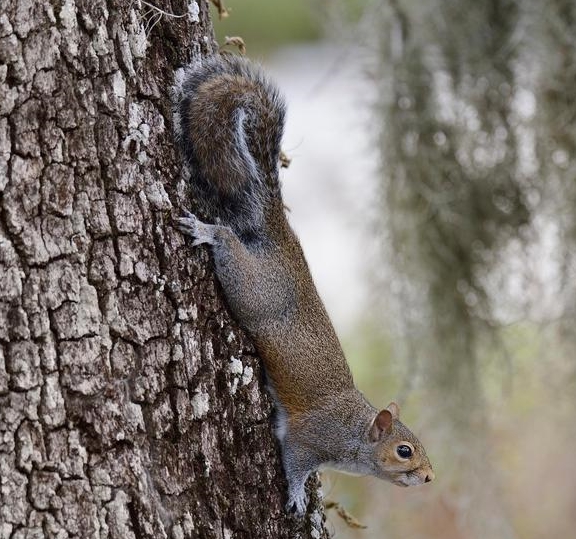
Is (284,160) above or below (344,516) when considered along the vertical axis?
above

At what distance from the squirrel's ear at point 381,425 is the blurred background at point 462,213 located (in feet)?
1.61

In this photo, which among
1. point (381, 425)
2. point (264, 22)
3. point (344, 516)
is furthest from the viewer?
point (264, 22)

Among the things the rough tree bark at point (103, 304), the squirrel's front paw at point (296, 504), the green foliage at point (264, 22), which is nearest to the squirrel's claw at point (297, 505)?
the squirrel's front paw at point (296, 504)

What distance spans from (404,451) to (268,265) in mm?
633

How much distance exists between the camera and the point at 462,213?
9.80 feet

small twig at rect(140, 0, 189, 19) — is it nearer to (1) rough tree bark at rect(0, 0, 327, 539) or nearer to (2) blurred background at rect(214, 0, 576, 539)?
(1) rough tree bark at rect(0, 0, 327, 539)

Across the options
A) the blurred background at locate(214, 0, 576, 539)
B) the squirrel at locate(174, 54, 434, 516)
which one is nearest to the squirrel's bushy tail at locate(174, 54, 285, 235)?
the squirrel at locate(174, 54, 434, 516)

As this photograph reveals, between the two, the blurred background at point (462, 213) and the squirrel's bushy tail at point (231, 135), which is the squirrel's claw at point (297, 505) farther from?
the blurred background at point (462, 213)

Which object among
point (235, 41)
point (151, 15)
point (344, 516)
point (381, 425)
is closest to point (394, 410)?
point (381, 425)

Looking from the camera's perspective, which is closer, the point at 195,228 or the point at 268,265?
the point at 195,228

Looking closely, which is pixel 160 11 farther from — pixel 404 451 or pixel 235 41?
pixel 404 451

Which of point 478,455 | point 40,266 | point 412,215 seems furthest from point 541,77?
point 40,266

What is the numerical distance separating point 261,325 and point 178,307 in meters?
0.32

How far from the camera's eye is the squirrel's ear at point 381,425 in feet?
7.11
